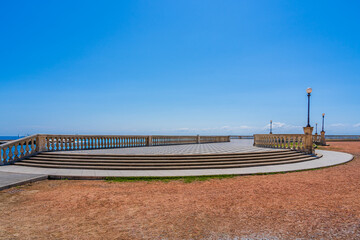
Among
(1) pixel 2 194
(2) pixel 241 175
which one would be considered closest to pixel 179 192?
(2) pixel 241 175

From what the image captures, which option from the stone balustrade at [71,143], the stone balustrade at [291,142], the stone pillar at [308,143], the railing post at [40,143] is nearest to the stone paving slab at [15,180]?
the stone balustrade at [71,143]

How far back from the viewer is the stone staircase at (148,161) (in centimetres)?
1168

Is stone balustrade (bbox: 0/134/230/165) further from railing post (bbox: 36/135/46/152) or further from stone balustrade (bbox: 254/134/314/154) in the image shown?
stone balustrade (bbox: 254/134/314/154)

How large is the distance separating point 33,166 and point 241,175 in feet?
37.3

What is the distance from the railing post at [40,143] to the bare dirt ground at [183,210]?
713 centimetres

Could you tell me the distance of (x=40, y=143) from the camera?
14.6m

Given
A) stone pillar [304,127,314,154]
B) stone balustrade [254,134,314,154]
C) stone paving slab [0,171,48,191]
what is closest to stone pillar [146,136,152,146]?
stone balustrade [254,134,314,154]

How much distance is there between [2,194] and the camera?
700 cm

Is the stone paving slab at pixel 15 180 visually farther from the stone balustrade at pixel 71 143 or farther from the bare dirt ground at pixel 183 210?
the stone balustrade at pixel 71 143

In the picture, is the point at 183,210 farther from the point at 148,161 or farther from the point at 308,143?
the point at 308,143

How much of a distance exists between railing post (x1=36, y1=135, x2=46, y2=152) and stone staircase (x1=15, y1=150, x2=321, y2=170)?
71 cm

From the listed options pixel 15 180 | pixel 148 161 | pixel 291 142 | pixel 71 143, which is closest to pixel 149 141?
pixel 71 143

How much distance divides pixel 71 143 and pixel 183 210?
1401 centimetres

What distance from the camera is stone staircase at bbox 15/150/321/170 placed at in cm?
1168
